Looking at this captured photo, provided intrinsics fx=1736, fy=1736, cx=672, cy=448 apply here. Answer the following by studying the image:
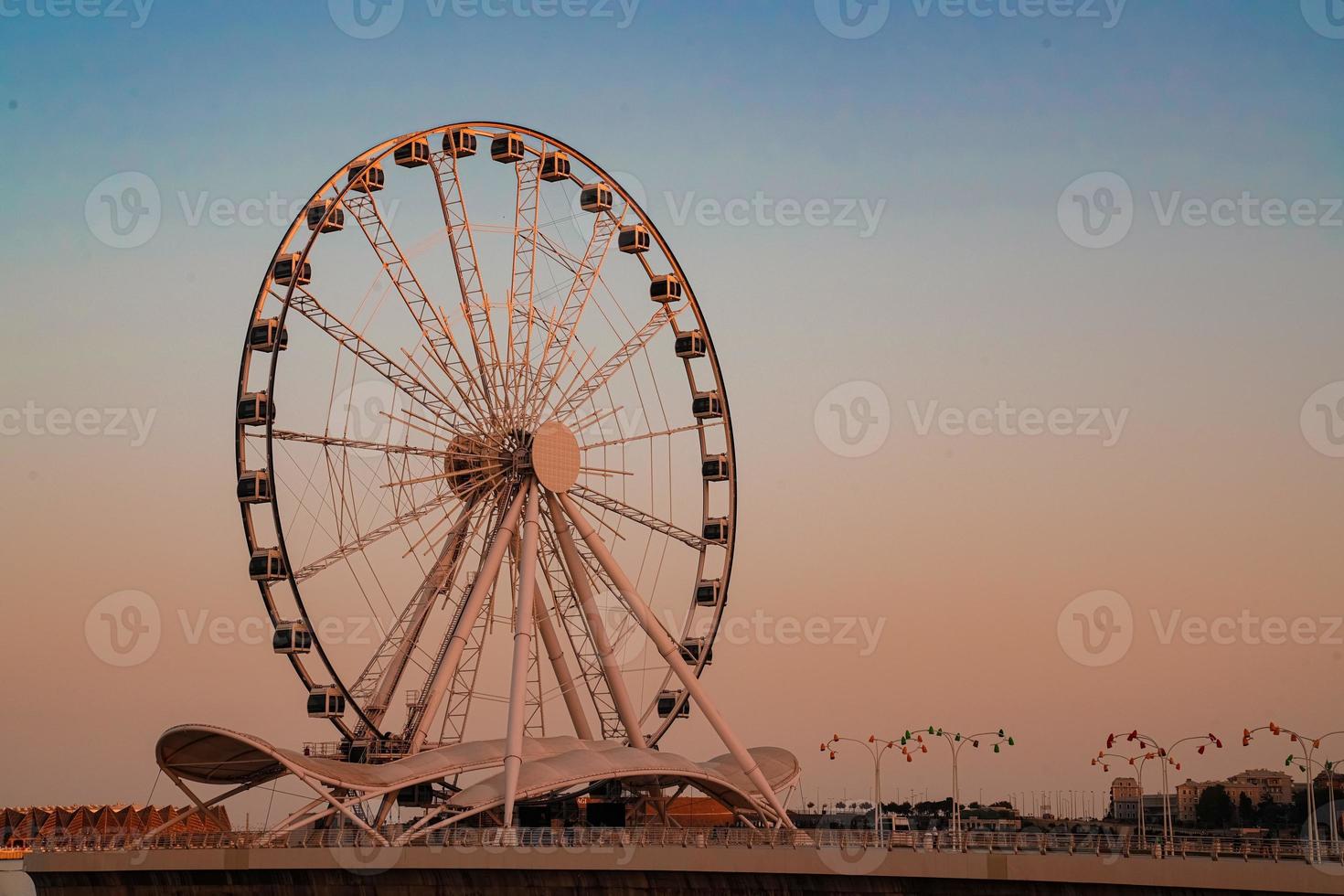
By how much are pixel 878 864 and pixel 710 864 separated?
614 centimetres

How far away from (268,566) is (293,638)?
2.71 meters

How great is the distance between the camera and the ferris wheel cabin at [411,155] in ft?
210

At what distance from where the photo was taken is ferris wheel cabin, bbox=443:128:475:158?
6519 centimetres

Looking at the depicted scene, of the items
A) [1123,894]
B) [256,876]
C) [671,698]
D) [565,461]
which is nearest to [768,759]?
[671,698]

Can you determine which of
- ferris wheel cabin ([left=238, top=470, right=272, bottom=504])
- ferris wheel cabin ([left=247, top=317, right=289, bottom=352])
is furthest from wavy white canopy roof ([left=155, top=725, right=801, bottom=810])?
ferris wheel cabin ([left=247, top=317, right=289, bottom=352])

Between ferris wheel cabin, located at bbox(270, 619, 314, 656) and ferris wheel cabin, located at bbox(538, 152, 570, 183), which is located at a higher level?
ferris wheel cabin, located at bbox(538, 152, 570, 183)

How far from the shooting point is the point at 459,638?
62250 mm

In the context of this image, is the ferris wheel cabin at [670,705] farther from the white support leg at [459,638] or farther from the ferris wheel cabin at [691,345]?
the ferris wheel cabin at [691,345]

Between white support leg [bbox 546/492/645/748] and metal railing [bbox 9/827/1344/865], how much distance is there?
20.8ft

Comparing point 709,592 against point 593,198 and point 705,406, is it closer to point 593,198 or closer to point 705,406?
point 705,406

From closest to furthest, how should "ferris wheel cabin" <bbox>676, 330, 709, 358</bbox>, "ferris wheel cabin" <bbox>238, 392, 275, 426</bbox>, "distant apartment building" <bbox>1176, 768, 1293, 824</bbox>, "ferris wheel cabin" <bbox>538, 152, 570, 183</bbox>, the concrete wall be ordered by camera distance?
the concrete wall → "ferris wheel cabin" <bbox>238, 392, 275, 426</bbox> → "ferris wheel cabin" <bbox>538, 152, 570, 183</bbox> → "ferris wheel cabin" <bbox>676, 330, 709, 358</bbox> → "distant apartment building" <bbox>1176, 768, 1293, 824</bbox>

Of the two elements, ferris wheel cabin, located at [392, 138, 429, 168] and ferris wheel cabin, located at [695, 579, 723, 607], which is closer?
ferris wheel cabin, located at [392, 138, 429, 168]

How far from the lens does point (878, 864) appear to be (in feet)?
172

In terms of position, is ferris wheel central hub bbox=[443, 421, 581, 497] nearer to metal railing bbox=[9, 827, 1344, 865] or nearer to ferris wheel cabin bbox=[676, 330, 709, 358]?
ferris wheel cabin bbox=[676, 330, 709, 358]
